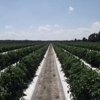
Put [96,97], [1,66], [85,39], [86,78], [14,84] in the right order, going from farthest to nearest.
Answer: [85,39], [1,66], [14,84], [86,78], [96,97]

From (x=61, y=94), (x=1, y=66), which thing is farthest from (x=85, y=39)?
(x=61, y=94)

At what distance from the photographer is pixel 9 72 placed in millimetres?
12695

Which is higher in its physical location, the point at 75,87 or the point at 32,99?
the point at 75,87

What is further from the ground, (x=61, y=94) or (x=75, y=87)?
(x=75, y=87)

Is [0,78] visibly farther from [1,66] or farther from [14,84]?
[1,66]

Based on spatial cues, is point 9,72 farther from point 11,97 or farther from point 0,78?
point 11,97

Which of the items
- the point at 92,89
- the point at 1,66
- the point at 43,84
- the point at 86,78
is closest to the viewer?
the point at 92,89

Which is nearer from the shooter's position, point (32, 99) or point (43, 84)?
point (32, 99)

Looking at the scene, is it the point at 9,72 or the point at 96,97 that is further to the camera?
the point at 9,72

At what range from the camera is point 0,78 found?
11.3 m

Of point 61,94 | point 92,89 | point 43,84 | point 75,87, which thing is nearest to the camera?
point 92,89

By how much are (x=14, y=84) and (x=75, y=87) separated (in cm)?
341

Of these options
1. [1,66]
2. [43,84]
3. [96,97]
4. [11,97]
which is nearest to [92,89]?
[96,97]

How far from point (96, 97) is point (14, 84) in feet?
17.1
